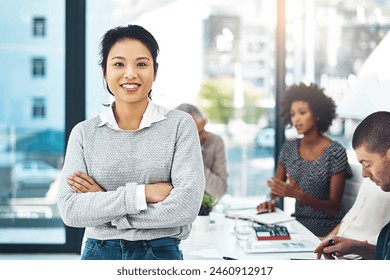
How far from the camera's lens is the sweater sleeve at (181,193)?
1564 mm

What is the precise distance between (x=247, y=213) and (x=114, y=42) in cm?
115

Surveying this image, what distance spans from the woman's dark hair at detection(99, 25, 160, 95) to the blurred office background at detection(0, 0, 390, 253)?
132 centimetres

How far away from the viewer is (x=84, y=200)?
1581 mm

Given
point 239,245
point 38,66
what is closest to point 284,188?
point 239,245

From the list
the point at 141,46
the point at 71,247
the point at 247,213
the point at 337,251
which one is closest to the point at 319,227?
the point at 247,213

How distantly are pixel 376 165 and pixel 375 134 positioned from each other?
10 centimetres

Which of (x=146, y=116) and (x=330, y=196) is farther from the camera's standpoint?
(x=330, y=196)

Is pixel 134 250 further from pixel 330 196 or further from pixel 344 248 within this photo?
pixel 330 196

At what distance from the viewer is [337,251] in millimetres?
1781

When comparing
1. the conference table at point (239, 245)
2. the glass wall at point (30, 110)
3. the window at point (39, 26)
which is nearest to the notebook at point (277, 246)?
the conference table at point (239, 245)

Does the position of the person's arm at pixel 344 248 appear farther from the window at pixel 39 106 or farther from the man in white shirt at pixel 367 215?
the window at pixel 39 106

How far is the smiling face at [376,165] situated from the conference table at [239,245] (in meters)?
0.31

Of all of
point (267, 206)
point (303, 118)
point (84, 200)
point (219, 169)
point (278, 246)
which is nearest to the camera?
point (84, 200)
